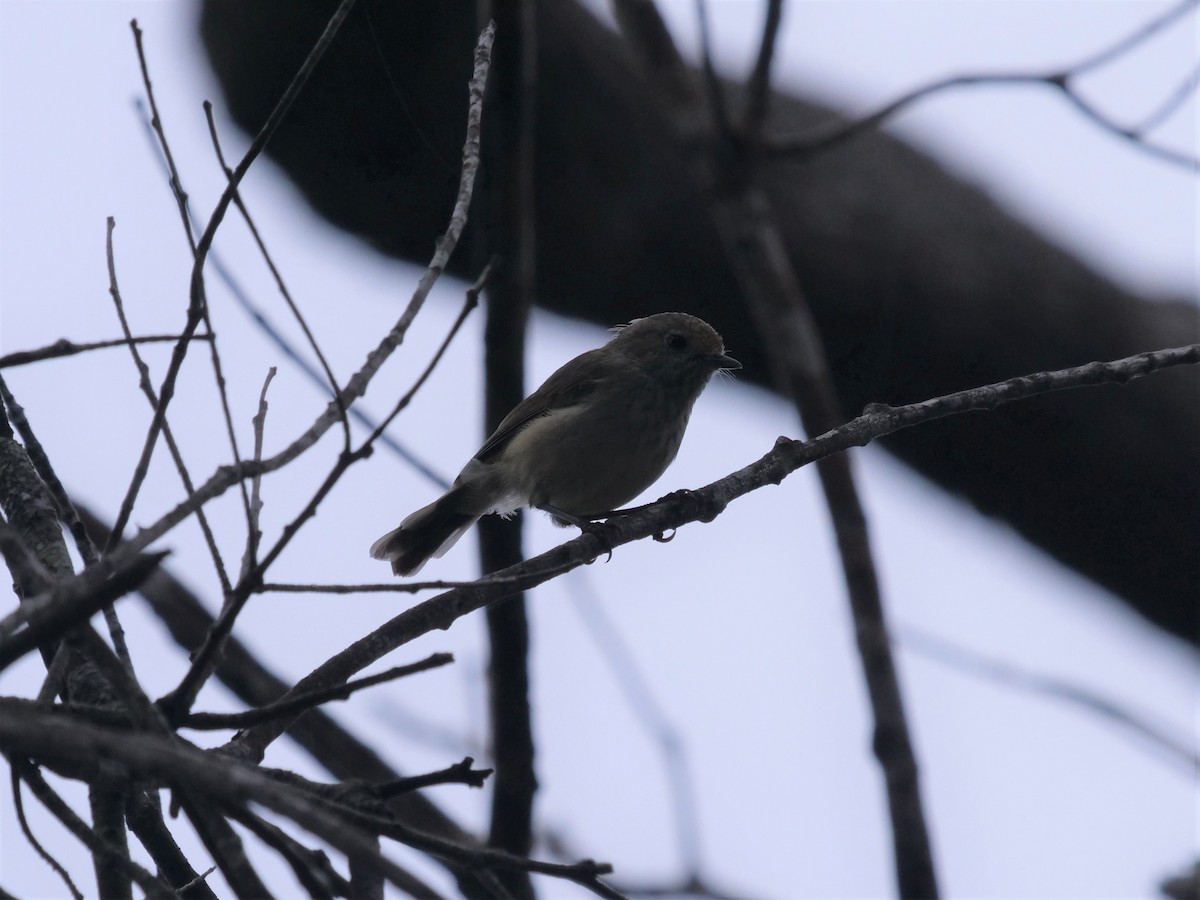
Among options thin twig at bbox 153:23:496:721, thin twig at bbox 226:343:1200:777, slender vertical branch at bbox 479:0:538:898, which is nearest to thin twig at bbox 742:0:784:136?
slender vertical branch at bbox 479:0:538:898

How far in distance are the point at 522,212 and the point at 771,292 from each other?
40.2 inches

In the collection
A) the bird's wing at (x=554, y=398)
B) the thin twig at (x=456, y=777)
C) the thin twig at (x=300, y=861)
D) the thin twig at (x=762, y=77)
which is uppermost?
the thin twig at (x=762, y=77)

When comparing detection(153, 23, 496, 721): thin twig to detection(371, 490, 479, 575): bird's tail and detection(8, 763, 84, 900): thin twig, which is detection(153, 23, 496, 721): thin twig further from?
detection(371, 490, 479, 575): bird's tail

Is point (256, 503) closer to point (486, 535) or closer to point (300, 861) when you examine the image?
point (300, 861)

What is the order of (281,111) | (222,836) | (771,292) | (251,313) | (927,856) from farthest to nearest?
(771,292), (927,856), (251,313), (281,111), (222,836)

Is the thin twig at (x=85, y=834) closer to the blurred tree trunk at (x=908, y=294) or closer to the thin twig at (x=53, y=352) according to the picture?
the thin twig at (x=53, y=352)

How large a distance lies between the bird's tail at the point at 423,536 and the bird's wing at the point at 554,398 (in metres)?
0.29

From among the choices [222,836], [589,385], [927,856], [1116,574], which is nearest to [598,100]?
[589,385]

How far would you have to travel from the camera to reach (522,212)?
443 centimetres

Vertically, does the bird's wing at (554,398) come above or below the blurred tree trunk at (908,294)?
below

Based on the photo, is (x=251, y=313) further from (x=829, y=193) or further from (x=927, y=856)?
(x=829, y=193)

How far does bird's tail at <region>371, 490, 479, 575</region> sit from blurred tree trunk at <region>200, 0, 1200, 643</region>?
116cm

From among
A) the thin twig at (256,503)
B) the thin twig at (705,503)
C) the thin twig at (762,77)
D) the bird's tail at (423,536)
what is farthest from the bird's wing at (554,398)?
the thin twig at (256,503)

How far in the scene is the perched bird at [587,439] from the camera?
4.83 m
